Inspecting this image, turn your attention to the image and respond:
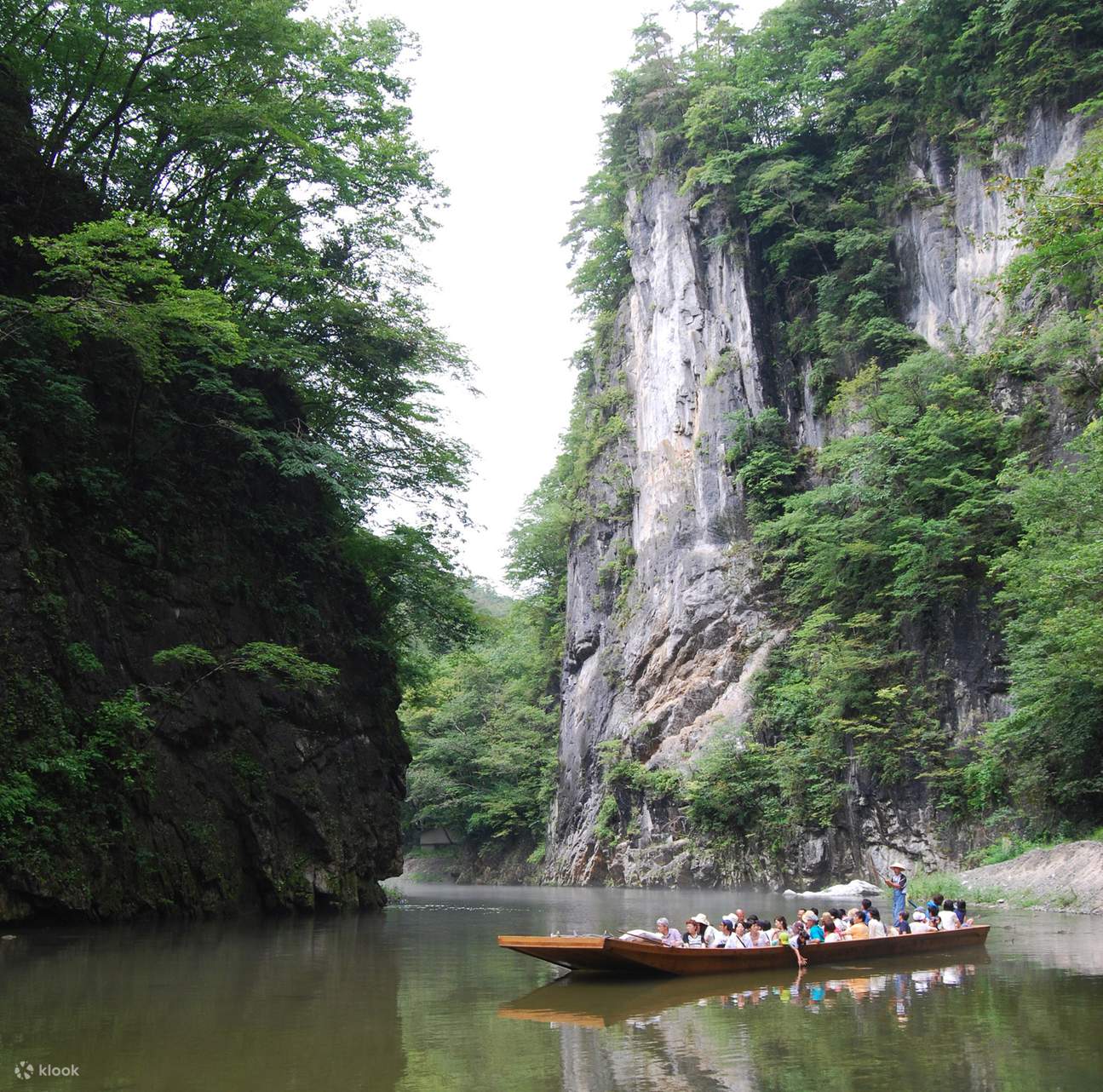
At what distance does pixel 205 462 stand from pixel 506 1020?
13834 millimetres

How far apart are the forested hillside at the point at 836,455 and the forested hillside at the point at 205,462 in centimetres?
1144

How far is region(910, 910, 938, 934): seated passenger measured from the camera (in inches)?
481

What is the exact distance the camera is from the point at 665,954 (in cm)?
988

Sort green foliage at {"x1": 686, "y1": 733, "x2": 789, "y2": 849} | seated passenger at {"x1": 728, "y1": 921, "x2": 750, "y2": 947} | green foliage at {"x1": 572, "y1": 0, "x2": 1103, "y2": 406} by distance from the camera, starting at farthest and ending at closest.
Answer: green foliage at {"x1": 686, "y1": 733, "x2": 789, "y2": 849}
green foliage at {"x1": 572, "y1": 0, "x2": 1103, "y2": 406}
seated passenger at {"x1": 728, "y1": 921, "x2": 750, "y2": 947}

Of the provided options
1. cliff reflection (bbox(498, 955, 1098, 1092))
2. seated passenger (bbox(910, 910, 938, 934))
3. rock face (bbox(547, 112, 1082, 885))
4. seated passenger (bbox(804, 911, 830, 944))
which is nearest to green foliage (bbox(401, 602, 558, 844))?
rock face (bbox(547, 112, 1082, 885))

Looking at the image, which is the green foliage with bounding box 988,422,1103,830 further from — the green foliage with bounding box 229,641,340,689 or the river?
the green foliage with bounding box 229,641,340,689

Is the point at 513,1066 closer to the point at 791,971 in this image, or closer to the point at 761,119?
the point at 791,971

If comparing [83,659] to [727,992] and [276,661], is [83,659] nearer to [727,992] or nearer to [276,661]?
[276,661]

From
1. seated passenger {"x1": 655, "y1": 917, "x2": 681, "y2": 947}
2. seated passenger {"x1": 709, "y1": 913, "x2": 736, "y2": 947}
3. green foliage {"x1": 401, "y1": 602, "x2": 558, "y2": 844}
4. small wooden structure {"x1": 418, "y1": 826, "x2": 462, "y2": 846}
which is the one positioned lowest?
small wooden structure {"x1": 418, "y1": 826, "x2": 462, "y2": 846}

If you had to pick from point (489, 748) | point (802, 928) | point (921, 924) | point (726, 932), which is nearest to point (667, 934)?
point (726, 932)

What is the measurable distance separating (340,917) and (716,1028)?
12.4m

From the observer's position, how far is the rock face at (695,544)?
26.2 meters

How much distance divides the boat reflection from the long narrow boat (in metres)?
0.13

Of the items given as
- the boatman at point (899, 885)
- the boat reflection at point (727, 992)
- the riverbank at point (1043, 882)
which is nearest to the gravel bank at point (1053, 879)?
the riverbank at point (1043, 882)
